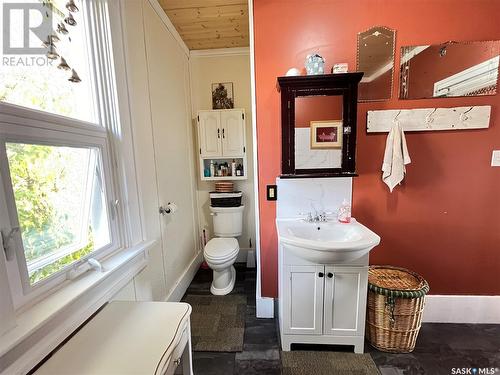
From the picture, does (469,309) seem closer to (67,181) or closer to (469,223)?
(469,223)

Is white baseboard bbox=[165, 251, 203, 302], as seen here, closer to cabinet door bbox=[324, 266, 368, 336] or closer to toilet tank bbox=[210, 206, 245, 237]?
toilet tank bbox=[210, 206, 245, 237]

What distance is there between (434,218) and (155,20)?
105 inches

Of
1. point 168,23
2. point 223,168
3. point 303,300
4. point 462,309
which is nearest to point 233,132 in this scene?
point 223,168

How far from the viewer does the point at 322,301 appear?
1464 millimetres

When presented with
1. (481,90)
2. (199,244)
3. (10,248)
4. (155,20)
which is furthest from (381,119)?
(199,244)

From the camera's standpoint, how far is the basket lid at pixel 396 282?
1438mm

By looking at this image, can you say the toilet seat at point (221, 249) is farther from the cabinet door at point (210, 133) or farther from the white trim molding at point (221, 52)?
the white trim molding at point (221, 52)

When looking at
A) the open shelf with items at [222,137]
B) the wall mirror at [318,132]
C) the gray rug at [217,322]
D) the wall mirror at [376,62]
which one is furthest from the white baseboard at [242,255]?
the wall mirror at [376,62]

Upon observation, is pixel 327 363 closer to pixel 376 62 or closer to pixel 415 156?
pixel 415 156

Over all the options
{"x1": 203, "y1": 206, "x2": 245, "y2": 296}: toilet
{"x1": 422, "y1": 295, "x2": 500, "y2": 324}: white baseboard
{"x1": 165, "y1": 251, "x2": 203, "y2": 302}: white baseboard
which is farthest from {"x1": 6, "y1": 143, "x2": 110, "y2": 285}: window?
{"x1": 422, "y1": 295, "x2": 500, "y2": 324}: white baseboard

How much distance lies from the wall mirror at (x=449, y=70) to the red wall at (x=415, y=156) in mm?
53

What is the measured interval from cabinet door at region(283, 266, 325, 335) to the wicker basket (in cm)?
37

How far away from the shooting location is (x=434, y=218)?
5.65ft

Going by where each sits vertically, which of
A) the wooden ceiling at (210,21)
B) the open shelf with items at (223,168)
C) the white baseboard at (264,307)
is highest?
the wooden ceiling at (210,21)
